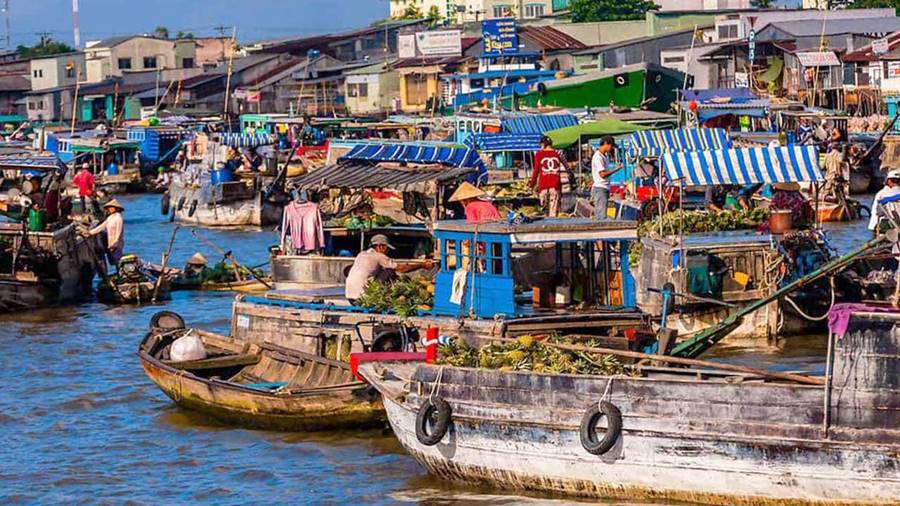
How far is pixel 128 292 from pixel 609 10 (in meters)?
59.3

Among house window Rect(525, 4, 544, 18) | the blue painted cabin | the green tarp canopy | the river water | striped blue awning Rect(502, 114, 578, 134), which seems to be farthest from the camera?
house window Rect(525, 4, 544, 18)

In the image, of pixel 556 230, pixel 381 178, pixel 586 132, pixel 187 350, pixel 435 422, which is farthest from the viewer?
pixel 586 132

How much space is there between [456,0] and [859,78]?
159 ft

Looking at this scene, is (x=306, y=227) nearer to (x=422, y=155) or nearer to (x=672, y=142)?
(x=422, y=155)

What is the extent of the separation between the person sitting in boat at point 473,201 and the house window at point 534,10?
68817mm

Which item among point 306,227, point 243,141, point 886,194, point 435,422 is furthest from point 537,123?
point 435,422

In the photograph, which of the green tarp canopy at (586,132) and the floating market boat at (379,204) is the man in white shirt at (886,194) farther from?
the green tarp canopy at (586,132)

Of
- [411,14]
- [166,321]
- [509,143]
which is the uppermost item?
[411,14]

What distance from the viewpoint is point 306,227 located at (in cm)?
2206

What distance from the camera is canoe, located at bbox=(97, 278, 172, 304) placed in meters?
25.4

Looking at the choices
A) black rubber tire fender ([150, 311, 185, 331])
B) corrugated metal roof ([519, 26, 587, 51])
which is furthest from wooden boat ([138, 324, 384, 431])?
corrugated metal roof ([519, 26, 587, 51])

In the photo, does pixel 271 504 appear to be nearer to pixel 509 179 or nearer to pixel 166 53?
pixel 509 179

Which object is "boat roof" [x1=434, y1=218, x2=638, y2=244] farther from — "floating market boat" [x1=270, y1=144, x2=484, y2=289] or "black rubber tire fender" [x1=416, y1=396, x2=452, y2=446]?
"floating market boat" [x1=270, y1=144, x2=484, y2=289]

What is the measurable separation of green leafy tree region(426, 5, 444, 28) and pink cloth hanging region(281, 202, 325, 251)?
217 ft
